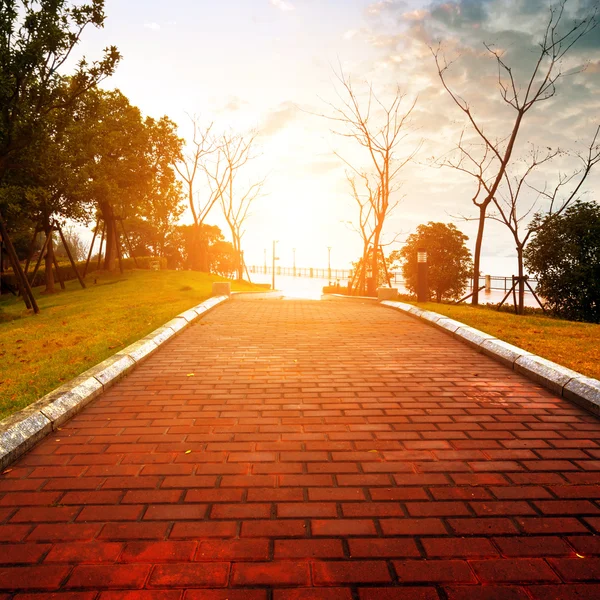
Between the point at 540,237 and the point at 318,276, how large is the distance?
163 ft

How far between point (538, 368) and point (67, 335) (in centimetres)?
782

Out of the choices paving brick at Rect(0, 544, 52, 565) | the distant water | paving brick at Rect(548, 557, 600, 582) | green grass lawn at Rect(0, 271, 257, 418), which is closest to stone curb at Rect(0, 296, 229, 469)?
green grass lawn at Rect(0, 271, 257, 418)

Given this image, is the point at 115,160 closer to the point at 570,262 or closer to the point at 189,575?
the point at 570,262

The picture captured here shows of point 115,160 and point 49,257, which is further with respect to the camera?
point 115,160

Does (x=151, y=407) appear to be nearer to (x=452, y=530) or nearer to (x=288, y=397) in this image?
(x=288, y=397)

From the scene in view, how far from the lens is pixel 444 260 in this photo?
25.6m

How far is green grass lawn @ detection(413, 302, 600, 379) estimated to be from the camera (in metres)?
5.80

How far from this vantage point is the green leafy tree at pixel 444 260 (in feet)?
82.9

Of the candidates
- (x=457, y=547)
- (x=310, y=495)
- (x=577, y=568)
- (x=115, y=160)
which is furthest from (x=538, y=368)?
(x=115, y=160)

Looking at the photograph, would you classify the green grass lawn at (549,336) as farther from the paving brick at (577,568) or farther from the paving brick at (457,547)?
the paving brick at (457,547)

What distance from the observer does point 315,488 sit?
2926mm

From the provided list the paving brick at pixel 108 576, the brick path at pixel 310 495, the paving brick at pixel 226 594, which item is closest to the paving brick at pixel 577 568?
the brick path at pixel 310 495

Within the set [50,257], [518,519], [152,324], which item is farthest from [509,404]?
[50,257]

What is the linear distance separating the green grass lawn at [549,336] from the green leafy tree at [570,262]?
6.89 metres
